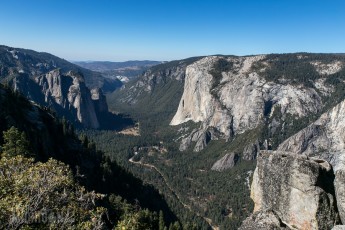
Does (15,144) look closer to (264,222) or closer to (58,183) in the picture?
(58,183)

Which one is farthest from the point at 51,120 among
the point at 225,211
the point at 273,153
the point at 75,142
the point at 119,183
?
the point at 273,153

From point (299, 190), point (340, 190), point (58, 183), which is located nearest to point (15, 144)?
point (58, 183)

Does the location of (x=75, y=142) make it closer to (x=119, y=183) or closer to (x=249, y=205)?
(x=119, y=183)

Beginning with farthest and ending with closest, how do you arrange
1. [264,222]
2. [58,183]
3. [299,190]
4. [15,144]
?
1. [15,144]
2. [299,190]
3. [58,183]
4. [264,222]

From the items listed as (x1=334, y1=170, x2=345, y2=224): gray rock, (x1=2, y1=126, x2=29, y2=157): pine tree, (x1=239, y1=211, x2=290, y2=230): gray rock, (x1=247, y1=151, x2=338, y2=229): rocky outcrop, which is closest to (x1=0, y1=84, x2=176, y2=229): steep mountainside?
(x1=2, y1=126, x2=29, y2=157): pine tree

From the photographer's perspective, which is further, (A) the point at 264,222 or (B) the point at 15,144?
(B) the point at 15,144

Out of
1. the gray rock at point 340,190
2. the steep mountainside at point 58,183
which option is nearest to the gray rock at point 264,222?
the gray rock at point 340,190

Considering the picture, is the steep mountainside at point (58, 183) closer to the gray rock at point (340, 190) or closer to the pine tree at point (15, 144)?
the pine tree at point (15, 144)

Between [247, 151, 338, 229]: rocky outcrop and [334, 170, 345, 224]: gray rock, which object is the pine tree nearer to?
[247, 151, 338, 229]: rocky outcrop
